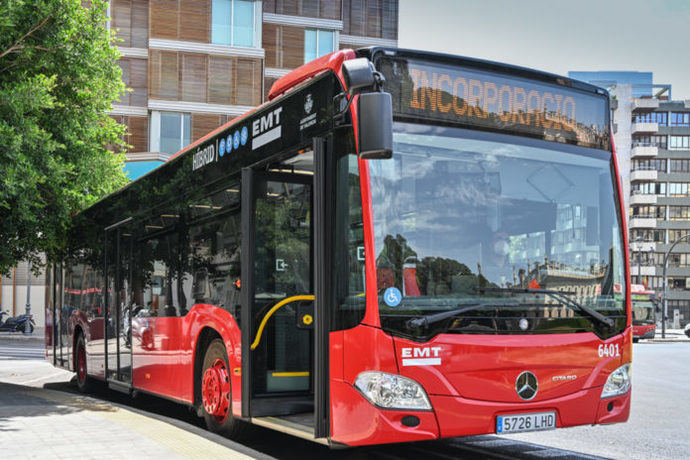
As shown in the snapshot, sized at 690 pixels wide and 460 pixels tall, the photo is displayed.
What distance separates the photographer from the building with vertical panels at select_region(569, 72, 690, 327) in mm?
99438

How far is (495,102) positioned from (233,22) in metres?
35.3

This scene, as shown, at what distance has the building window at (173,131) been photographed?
39219 millimetres

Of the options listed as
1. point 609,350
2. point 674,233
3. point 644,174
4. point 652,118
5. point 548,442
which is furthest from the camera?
point 652,118

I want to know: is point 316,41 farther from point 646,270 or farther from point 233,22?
point 646,270

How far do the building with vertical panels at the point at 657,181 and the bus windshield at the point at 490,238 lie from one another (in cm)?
9492

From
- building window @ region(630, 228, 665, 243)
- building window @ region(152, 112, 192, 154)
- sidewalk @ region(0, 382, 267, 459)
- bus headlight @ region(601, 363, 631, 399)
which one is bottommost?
sidewalk @ region(0, 382, 267, 459)

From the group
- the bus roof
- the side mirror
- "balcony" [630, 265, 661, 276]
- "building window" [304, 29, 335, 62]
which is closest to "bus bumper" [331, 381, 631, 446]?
the side mirror

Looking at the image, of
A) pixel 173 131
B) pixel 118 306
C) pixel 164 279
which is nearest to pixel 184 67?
pixel 173 131

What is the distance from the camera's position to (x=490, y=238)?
250 inches

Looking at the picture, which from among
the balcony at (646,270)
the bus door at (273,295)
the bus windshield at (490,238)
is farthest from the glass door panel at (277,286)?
the balcony at (646,270)

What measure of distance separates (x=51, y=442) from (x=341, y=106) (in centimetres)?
398

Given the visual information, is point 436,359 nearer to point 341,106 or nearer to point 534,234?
point 534,234

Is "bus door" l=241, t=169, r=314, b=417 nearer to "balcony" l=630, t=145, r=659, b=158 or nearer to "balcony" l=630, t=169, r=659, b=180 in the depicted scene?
"balcony" l=630, t=145, r=659, b=158

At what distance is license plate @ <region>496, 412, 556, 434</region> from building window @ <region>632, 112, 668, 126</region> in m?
102
